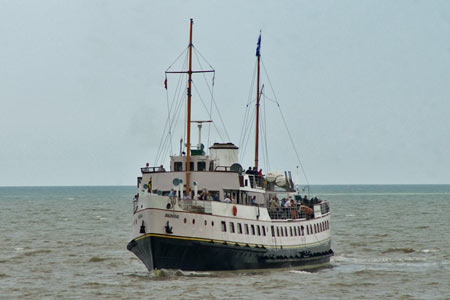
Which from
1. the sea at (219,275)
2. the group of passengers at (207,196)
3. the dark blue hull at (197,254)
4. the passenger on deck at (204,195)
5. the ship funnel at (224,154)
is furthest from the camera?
the ship funnel at (224,154)

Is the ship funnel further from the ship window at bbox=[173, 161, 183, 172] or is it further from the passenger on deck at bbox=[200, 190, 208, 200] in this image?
the passenger on deck at bbox=[200, 190, 208, 200]

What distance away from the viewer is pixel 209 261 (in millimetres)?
44562

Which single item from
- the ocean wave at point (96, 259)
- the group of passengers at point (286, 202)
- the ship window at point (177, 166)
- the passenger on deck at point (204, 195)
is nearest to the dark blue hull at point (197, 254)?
the passenger on deck at point (204, 195)

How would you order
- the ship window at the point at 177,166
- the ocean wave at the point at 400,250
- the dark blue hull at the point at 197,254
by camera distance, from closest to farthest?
the dark blue hull at the point at 197,254 → the ship window at the point at 177,166 → the ocean wave at the point at 400,250

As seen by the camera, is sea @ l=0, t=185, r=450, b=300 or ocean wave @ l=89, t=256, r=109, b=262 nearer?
sea @ l=0, t=185, r=450, b=300

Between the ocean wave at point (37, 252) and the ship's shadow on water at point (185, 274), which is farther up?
the ocean wave at point (37, 252)

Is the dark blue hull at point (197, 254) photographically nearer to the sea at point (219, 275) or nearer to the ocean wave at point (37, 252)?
the sea at point (219, 275)

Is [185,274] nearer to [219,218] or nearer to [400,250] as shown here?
[219,218]

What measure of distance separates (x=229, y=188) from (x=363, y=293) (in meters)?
11.4

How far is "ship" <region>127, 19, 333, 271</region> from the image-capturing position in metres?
43.2

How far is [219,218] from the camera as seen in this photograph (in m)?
44.6

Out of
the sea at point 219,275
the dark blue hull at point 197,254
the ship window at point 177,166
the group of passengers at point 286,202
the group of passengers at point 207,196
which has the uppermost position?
the ship window at point 177,166

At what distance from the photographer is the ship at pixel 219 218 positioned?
142ft

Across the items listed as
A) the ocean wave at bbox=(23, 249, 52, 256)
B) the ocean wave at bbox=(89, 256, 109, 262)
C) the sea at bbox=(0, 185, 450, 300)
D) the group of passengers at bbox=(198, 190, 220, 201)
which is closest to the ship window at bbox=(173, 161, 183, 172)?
the group of passengers at bbox=(198, 190, 220, 201)
